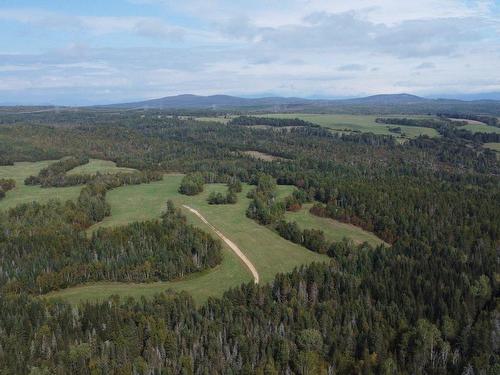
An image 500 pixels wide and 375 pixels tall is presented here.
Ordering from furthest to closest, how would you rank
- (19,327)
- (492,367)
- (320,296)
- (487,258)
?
(487,258), (320,296), (19,327), (492,367)

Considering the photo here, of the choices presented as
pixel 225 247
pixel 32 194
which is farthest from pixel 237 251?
pixel 32 194

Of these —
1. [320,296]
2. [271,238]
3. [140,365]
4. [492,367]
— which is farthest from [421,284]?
[140,365]

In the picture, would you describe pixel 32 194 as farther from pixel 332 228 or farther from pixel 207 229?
pixel 332 228

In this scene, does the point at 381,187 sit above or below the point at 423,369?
above

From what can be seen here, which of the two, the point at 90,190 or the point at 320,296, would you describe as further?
the point at 90,190

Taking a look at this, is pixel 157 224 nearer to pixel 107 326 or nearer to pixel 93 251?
pixel 93 251

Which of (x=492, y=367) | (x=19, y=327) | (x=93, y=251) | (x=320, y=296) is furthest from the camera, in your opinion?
(x=93, y=251)
